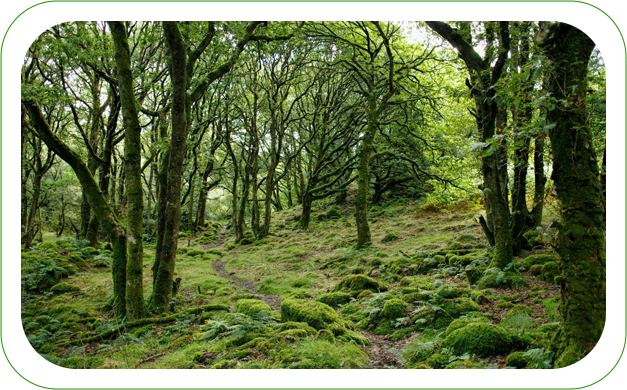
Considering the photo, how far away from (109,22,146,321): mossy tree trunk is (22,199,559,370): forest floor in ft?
2.00

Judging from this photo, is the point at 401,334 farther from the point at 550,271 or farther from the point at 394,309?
the point at 550,271

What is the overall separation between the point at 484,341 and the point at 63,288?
1093cm

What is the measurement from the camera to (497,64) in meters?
6.39

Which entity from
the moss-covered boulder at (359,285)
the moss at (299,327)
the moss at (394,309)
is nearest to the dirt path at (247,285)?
the moss-covered boulder at (359,285)

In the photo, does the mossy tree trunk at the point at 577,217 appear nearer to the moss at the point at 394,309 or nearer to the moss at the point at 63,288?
the moss at the point at 394,309

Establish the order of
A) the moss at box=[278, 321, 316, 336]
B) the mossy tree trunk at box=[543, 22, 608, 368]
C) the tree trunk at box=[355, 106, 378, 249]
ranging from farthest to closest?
the tree trunk at box=[355, 106, 378, 249] < the moss at box=[278, 321, 316, 336] < the mossy tree trunk at box=[543, 22, 608, 368]

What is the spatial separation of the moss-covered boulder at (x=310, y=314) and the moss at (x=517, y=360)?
2.46 m

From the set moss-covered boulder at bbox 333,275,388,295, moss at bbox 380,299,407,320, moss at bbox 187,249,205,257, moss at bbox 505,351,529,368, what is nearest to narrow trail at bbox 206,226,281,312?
moss at bbox 187,249,205,257

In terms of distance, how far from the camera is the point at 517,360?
3.52 metres

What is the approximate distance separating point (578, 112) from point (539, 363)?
2.58 metres

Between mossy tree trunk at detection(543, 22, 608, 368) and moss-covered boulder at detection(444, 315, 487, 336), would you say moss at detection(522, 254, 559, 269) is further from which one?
mossy tree trunk at detection(543, 22, 608, 368)

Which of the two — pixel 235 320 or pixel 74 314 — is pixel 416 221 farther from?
pixel 74 314

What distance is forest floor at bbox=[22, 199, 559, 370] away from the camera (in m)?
4.07

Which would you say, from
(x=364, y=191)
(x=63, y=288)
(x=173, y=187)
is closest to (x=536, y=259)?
(x=364, y=191)
